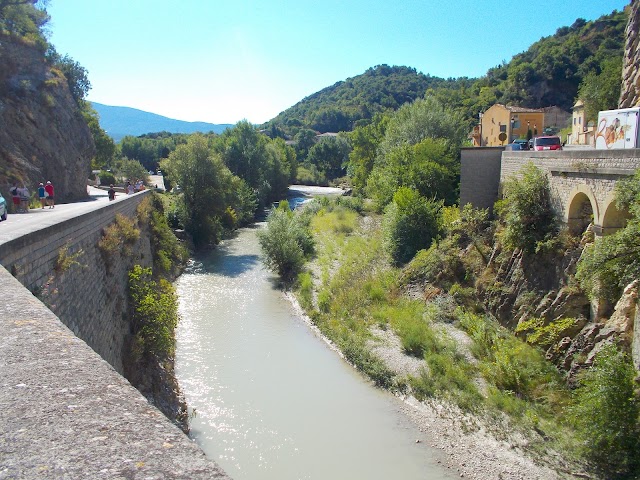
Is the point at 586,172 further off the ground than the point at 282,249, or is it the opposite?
the point at 586,172

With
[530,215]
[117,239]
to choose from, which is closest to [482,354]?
[530,215]

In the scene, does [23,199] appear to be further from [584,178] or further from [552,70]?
[552,70]

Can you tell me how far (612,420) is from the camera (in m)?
9.13

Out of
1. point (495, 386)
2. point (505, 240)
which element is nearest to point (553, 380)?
point (495, 386)

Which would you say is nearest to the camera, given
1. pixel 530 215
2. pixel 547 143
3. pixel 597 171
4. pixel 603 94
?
pixel 597 171

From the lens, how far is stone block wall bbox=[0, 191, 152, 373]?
24.7ft

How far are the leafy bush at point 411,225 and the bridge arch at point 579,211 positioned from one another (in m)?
8.83

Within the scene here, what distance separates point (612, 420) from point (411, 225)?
14444mm

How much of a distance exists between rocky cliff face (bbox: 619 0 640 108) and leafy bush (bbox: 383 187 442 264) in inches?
446

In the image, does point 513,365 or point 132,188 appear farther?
point 132,188

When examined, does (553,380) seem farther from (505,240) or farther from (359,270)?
(359,270)

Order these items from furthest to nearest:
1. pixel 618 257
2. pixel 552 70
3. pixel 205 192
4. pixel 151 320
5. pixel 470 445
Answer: pixel 552 70
pixel 205 192
pixel 151 320
pixel 470 445
pixel 618 257

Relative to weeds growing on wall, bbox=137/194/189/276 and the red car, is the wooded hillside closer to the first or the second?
the red car

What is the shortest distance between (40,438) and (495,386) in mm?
12602
